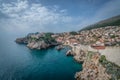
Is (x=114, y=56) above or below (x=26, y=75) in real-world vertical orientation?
above

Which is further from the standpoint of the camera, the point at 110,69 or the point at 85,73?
the point at 85,73

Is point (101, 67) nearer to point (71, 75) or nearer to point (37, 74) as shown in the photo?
point (71, 75)

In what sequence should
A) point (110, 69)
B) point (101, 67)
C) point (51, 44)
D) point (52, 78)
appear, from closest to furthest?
point (110, 69), point (101, 67), point (52, 78), point (51, 44)

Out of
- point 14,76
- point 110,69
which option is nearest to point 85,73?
point 110,69

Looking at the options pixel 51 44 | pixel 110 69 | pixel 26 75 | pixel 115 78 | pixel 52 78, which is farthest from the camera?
pixel 51 44

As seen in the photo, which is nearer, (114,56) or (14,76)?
(114,56)

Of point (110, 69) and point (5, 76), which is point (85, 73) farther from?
point (5, 76)

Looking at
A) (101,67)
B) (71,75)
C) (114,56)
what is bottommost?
(71,75)

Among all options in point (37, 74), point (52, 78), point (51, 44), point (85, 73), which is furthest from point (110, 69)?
point (51, 44)

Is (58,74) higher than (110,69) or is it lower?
lower
